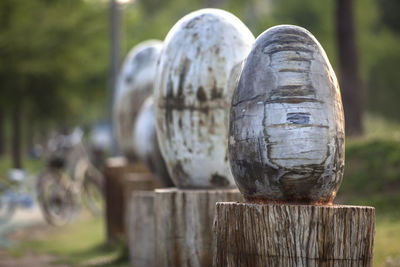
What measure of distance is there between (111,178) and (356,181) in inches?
147

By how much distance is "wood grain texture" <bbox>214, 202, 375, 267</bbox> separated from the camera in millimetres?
3770

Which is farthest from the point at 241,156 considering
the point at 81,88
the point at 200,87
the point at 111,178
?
the point at 81,88

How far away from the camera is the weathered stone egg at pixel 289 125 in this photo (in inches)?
159

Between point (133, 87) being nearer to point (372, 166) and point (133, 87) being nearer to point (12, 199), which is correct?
point (12, 199)

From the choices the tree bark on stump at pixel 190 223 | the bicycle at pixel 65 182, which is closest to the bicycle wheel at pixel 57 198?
the bicycle at pixel 65 182

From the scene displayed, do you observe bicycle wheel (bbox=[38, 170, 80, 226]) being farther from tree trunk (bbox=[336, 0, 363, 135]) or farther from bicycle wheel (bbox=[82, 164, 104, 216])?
tree trunk (bbox=[336, 0, 363, 135])

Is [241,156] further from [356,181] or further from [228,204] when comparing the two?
[356,181]

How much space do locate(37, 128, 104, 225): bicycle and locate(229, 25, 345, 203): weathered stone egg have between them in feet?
33.5

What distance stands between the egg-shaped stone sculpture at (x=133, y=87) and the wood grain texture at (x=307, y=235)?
6009 millimetres

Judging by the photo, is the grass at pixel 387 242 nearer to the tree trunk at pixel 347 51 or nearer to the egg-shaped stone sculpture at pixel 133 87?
the egg-shaped stone sculpture at pixel 133 87

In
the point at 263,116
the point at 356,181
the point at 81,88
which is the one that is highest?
the point at 81,88

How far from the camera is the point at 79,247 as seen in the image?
1097cm

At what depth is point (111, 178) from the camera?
33.6ft

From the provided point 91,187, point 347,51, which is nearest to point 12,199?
point 91,187
